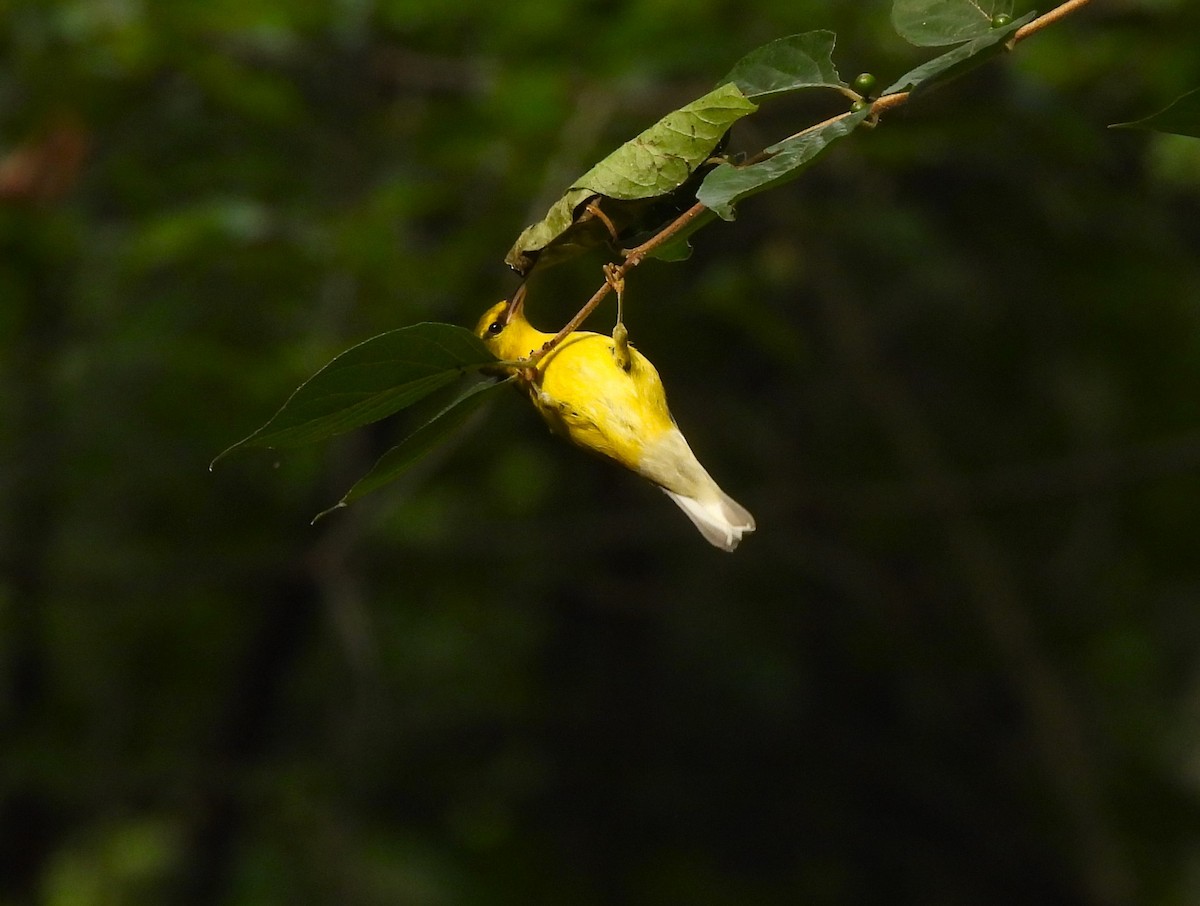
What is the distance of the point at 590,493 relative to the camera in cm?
513

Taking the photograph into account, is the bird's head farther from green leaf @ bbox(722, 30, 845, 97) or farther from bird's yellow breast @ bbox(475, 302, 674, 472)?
green leaf @ bbox(722, 30, 845, 97)

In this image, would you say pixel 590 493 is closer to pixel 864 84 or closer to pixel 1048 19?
pixel 864 84

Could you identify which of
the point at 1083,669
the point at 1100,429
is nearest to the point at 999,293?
the point at 1100,429

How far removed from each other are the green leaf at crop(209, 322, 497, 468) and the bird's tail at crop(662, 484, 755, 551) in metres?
0.23

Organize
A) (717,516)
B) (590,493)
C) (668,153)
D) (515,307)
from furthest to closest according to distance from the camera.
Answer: (590,493) < (515,307) < (717,516) < (668,153)

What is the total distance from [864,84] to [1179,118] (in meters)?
0.22

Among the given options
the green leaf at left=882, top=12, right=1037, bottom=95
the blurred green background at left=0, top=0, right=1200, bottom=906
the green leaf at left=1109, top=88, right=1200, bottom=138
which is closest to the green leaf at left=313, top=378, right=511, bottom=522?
the green leaf at left=882, top=12, right=1037, bottom=95

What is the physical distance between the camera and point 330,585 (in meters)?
3.39

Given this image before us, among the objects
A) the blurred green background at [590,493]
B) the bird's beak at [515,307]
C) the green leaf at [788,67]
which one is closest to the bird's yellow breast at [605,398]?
the bird's beak at [515,307]

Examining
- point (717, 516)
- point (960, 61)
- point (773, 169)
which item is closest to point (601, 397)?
point (717, 516)

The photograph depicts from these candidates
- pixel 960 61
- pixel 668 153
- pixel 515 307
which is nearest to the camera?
pixel 960 61

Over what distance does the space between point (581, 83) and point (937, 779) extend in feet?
9.93

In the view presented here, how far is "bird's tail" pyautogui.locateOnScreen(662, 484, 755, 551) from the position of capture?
3.26 ft

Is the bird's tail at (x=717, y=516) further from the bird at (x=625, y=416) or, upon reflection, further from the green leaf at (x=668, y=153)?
the green leaf at (x=668, y=153)
